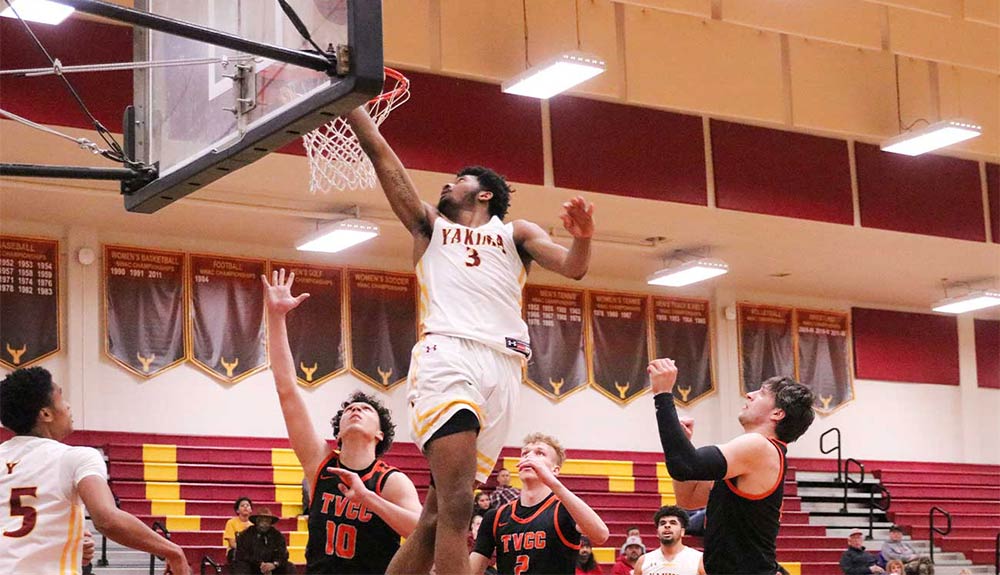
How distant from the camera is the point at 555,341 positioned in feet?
64.5

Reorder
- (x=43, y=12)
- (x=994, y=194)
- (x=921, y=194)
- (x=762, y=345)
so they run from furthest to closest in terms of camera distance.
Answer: (x=762, y=345) < (x=994, y=194) < (x=921, y=194) < (x=43, y=12)

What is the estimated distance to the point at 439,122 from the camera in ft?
47.2

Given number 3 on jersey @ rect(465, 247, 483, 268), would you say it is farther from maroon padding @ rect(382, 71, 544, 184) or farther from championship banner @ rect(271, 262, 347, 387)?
championship banner @ rect(271, 262, 347, 387)

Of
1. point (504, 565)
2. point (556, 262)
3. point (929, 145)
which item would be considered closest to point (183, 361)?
point (929, 145)

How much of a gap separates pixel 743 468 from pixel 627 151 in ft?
34.5

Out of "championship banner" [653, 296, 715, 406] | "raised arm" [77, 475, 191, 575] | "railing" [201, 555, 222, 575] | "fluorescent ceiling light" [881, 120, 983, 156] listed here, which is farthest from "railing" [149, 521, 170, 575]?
"fluorescent ceiling light" [881, 120, 983, 156]

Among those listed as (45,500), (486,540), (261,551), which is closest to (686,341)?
(261,551)

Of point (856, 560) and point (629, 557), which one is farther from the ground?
point (629, 557)

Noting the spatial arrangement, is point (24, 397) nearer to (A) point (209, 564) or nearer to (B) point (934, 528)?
(A) point (209, 564)

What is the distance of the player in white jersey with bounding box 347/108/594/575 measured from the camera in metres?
4.89

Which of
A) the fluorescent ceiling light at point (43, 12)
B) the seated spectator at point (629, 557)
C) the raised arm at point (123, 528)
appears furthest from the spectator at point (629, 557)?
the raised arm at point (123, 528)

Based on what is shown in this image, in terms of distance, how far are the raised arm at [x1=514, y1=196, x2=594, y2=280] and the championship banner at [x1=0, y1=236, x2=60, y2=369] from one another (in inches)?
489

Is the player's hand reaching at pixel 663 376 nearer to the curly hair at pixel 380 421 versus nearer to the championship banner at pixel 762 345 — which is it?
the curly hair at pixel 380 421

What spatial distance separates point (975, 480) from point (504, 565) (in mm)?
17978
